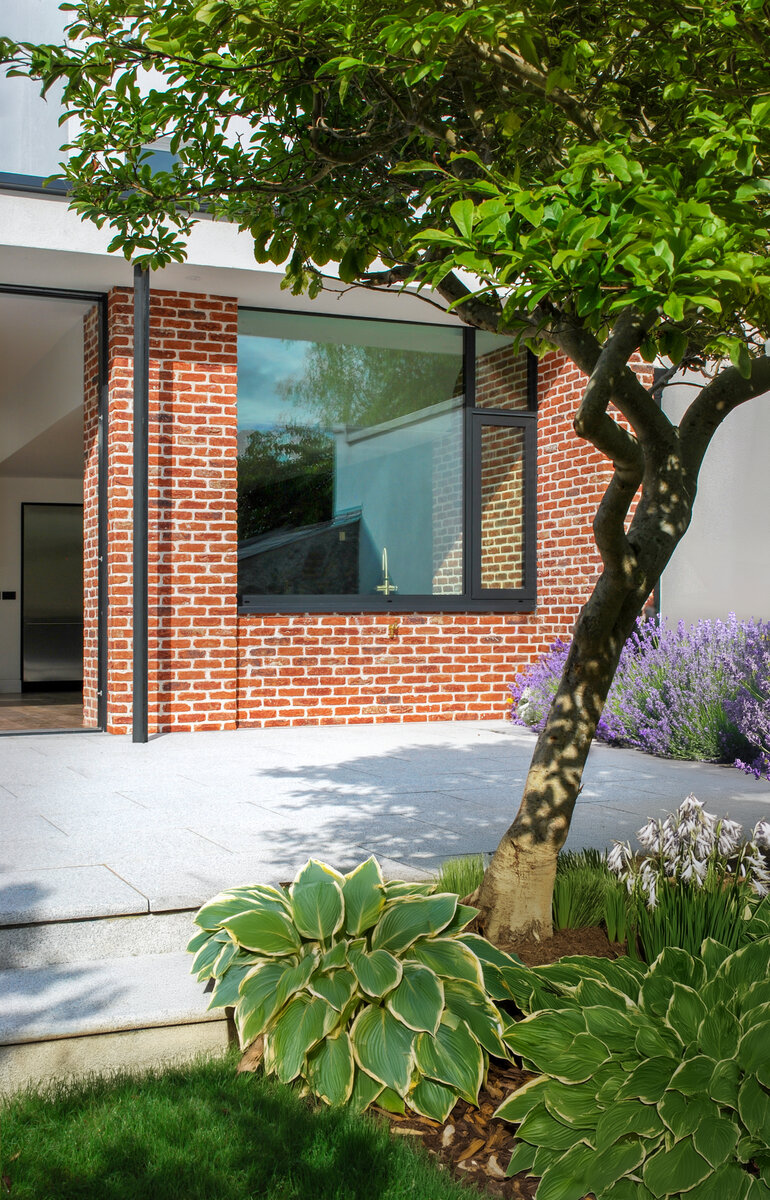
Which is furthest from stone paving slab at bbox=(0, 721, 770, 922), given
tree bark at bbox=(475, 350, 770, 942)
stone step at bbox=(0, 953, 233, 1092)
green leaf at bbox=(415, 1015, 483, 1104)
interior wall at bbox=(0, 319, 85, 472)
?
interior wall at bbox=(0, 319, 85, 472)

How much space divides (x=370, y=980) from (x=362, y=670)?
586 centimetres

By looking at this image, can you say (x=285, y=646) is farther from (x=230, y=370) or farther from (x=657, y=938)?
(x=657, y=938)

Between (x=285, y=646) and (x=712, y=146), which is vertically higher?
(x=712, y=146)

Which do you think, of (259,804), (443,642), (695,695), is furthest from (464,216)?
(443,642)

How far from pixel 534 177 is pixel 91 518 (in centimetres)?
619

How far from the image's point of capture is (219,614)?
24.9 feet

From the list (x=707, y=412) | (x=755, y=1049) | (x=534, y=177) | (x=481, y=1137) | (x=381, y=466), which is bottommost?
(x=481, y=1137)

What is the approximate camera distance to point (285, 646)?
786cm

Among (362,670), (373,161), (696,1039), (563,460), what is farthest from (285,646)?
(696,1039)

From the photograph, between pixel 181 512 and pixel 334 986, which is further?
pixel 181 512

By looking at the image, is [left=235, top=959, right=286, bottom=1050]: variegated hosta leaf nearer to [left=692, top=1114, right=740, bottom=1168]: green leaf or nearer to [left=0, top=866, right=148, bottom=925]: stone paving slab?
[left=0, top=866, right=148, bottom=925]: stone paving slab

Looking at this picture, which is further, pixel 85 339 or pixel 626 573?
pixel 85 339

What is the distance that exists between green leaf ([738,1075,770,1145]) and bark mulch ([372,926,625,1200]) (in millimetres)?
471

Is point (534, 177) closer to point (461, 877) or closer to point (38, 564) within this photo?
point (461, 877)
